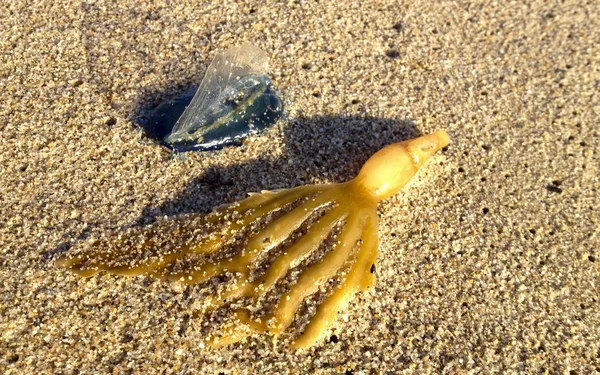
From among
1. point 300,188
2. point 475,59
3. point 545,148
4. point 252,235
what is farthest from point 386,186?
point 475,59

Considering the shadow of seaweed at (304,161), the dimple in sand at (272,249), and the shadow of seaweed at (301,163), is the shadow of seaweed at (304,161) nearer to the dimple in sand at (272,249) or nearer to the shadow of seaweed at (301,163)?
the shadow of seaweed at (301,163)

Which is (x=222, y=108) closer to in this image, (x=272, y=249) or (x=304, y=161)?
(x=304, y=161)

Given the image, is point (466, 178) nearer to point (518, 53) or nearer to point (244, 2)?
point (518, 53)

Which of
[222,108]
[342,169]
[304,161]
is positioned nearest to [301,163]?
[304,161]

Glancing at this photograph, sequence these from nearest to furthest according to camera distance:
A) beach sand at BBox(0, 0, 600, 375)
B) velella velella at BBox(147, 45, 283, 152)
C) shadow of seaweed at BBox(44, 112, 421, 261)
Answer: beach sand at BBox(0, 0, 600, 375)
shadow of seaweed at BBox(44, 112, 421, 261)
velella velella at BBox(147, 45, 283, 152)

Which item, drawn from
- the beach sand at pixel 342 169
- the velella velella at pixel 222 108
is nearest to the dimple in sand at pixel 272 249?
the beach sand at pixel 342 169

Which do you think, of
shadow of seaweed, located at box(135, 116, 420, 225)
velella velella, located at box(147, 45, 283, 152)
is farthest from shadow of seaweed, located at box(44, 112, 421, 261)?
velella velella, located at box(147, 45, 283, 152)

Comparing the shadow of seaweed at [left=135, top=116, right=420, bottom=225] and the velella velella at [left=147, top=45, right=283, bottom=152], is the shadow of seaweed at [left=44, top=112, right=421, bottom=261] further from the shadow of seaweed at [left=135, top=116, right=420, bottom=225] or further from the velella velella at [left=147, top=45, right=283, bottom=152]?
the velella velella at [left=147, top=45, right=283, bottom=152]
